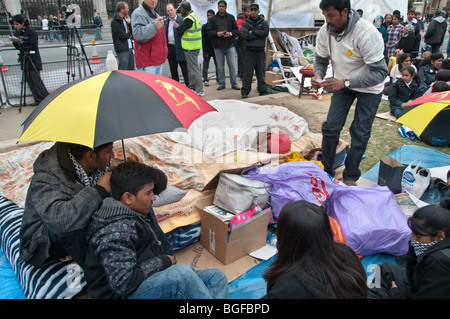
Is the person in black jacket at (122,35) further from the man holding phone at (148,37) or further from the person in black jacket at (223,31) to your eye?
the person in black jacket at (223,31)

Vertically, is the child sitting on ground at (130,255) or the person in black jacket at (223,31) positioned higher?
the person in black jacket at (223,31)

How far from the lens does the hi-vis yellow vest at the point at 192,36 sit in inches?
247

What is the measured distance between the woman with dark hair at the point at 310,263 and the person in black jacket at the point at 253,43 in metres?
5.64

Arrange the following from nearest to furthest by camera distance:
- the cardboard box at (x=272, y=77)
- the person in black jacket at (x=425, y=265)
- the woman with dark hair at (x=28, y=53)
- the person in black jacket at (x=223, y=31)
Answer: the person in black jacket at (x=425, y=265)
the woman with dark hair at (x=28, y=53)
the person in black jacket at (x=223, y=31)
the cardboard box at (x=272, y=77)

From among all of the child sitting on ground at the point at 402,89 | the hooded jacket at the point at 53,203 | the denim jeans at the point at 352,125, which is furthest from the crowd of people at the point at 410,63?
the hooded jacket at the point at 53,203

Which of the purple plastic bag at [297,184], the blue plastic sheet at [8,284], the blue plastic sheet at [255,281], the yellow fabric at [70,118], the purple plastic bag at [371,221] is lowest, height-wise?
the blue plastic sheet at [255,281]

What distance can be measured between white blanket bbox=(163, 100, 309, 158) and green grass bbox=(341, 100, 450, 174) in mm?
923

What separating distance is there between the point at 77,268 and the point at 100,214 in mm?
714

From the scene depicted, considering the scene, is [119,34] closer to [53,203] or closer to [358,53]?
[358,53]

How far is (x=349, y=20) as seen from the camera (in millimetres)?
3070

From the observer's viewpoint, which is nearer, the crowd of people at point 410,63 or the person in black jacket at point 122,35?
the person in black jacket at point 122,35

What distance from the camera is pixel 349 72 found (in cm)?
333
